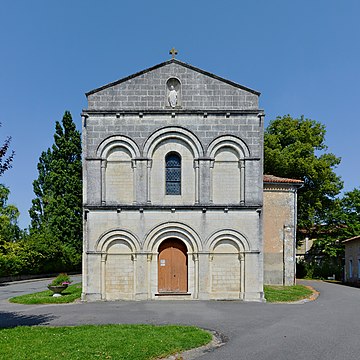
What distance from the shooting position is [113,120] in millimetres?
19531

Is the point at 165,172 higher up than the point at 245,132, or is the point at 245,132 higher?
the point at 245,132

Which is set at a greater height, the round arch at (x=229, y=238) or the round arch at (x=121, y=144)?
the round arch at (x=121, y=144)

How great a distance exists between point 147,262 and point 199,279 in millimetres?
2417

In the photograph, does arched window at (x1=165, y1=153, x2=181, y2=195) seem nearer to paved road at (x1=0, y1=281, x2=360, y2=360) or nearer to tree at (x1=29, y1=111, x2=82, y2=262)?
paved road at (x1=0, y1=281, x2=360, y2=360)

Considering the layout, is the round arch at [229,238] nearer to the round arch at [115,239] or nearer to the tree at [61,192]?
the round arch at [115,239]

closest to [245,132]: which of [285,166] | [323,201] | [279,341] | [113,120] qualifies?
[113,120]

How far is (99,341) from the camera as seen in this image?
9.77 meters

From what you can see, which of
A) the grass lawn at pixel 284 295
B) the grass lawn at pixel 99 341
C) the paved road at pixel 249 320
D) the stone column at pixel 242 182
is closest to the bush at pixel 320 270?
the grass lawn at pixel 284 295

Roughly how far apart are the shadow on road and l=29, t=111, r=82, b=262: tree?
27306 millimetres

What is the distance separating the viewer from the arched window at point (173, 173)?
64.5 feet

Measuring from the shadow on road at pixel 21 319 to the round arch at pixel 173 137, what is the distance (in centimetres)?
824

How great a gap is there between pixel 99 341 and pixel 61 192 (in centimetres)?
3653

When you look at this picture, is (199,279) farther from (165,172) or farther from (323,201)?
(323,201)

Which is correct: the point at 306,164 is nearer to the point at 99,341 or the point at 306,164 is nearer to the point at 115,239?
the point at 115,239
